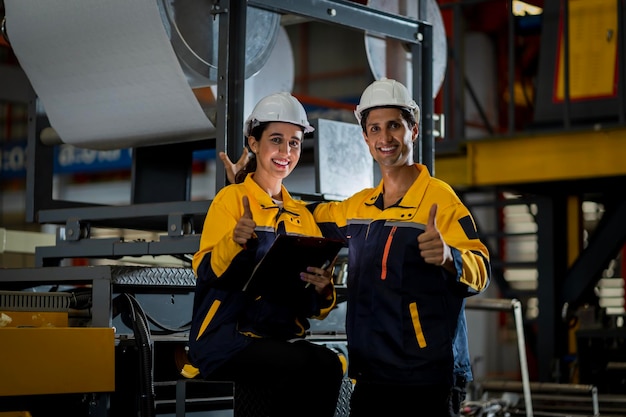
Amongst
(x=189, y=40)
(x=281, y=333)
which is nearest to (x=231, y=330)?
(x=281, y=333)

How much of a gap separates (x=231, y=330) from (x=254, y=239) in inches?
15.2

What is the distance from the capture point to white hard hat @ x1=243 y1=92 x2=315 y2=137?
12.5 feet

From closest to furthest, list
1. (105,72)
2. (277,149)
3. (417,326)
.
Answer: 1. (417,326)
2. (277,149)
3. (105,72)

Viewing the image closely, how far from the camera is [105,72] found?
4816mm

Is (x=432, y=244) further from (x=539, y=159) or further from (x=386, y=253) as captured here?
(x=539, y=159)

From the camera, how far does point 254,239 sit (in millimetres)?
3379

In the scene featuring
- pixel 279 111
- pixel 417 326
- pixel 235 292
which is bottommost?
pixel 417 326

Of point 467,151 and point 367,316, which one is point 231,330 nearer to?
point 367,316

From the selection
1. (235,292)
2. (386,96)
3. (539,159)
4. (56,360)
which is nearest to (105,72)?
(56,360)

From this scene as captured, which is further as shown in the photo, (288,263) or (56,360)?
(56,360)

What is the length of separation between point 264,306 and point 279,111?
755mm

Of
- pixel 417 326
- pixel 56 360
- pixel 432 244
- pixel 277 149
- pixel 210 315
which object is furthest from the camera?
pixel 56 360

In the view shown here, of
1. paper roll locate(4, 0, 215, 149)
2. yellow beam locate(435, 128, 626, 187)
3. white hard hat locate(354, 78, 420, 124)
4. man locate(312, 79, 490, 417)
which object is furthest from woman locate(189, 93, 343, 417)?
yellow beam locate(435, 128, 626, 187)

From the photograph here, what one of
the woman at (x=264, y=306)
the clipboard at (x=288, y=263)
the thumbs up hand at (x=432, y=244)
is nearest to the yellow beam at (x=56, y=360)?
the woman at (x=264, y=306)
